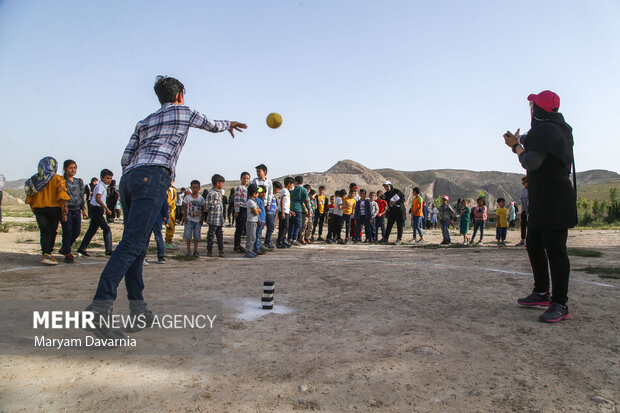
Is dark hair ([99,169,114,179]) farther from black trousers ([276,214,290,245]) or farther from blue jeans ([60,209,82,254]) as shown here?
black trousers ([276,214,290,245])

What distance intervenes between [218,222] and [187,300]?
14.9 feet

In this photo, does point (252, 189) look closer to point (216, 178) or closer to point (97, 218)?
point (216, 178)

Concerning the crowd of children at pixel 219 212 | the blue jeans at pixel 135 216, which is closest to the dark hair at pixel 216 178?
the crowd of children at pixel 219 212

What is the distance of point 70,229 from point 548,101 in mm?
7979

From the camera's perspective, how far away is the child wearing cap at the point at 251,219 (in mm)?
8930

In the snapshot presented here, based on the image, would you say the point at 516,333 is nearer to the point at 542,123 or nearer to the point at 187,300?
the point at 542,123

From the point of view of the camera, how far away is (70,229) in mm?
7844

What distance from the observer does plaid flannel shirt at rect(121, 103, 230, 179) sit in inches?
138

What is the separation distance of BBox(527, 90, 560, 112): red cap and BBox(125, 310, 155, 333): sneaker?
4229 millimetres

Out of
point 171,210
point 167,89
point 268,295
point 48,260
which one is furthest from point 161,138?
point 171,210

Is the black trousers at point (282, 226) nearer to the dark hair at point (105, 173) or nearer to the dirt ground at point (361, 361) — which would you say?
the dark hair at point (105, 173)

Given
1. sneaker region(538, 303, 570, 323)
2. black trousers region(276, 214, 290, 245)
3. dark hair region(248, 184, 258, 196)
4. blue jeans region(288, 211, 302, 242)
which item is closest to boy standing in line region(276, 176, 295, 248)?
black trousers region(276, 214, 290, 245)

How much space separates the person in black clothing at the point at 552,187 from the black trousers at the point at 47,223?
289 inches

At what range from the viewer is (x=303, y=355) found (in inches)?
117
